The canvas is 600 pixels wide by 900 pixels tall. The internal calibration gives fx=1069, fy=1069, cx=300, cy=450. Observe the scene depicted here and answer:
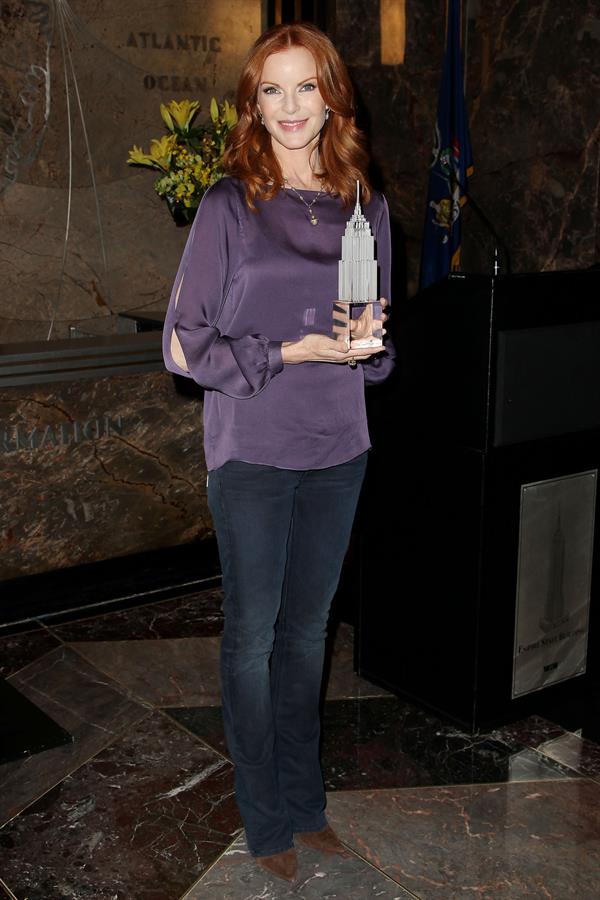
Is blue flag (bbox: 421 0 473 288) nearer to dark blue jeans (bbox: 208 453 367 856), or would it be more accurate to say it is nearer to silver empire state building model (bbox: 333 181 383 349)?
dark blue jeans (bbox: 208 453 367 856)

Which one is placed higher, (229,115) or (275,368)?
(229,115)

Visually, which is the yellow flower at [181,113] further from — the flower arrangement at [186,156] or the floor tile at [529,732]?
the floor tile at [529,732]

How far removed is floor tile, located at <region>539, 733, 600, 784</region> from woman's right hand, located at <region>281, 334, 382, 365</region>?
1434 millimetres

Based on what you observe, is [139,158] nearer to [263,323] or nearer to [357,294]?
[263,323]

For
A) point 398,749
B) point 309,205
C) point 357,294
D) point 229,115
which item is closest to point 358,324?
point 357,294

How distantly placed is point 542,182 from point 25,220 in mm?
2449

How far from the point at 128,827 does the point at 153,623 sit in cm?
128

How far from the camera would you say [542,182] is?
518 cm

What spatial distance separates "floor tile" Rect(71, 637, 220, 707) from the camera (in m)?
3.23

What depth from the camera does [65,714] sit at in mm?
3117

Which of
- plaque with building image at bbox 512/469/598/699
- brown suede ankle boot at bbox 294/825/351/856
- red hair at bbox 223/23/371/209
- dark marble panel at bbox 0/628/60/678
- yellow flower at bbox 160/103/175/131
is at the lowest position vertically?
dark marble panel at bbox 0/628/60/678

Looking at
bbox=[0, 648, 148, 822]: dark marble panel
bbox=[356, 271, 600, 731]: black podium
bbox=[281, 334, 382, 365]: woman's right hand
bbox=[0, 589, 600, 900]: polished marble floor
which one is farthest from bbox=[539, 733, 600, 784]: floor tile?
bbox=[281, 334, 382, 365]: woman's right hand

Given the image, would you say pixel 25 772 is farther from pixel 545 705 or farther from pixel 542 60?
pixel 542 60

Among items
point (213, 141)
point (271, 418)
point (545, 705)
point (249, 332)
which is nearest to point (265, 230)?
point (249, 332)
